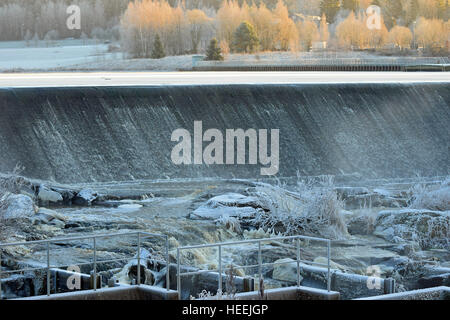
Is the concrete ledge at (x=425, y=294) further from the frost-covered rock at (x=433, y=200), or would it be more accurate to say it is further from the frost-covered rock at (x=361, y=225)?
the frost-covered rock at (x=433, y=200)

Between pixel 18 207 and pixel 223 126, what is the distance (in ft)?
35.7

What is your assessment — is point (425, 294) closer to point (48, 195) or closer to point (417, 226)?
point (417, 226)

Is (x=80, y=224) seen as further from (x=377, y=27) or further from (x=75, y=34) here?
(x=75, y=34)

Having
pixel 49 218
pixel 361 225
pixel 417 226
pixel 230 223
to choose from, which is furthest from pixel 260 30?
pixel 49 218

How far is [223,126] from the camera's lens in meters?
30.1

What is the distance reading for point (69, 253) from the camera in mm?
17469

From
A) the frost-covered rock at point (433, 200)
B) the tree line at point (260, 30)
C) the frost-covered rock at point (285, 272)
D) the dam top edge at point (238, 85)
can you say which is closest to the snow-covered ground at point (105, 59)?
the tree line at point (260, 30)

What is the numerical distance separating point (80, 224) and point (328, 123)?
517 inches

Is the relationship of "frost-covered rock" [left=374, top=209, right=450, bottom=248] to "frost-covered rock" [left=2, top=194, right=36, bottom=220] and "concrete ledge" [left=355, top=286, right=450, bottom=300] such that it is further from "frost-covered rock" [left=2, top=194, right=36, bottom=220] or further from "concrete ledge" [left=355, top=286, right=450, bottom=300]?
"concrete ledge" [left=355, top=286, right=450, bottom=300]

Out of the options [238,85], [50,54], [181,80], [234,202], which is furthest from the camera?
[50,54]

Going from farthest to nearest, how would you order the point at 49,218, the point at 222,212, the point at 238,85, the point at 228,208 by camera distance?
the point at 238,85, the point at 228,208, the point at 222,212, the point at 49,218

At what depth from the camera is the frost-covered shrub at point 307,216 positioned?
2100 cm
